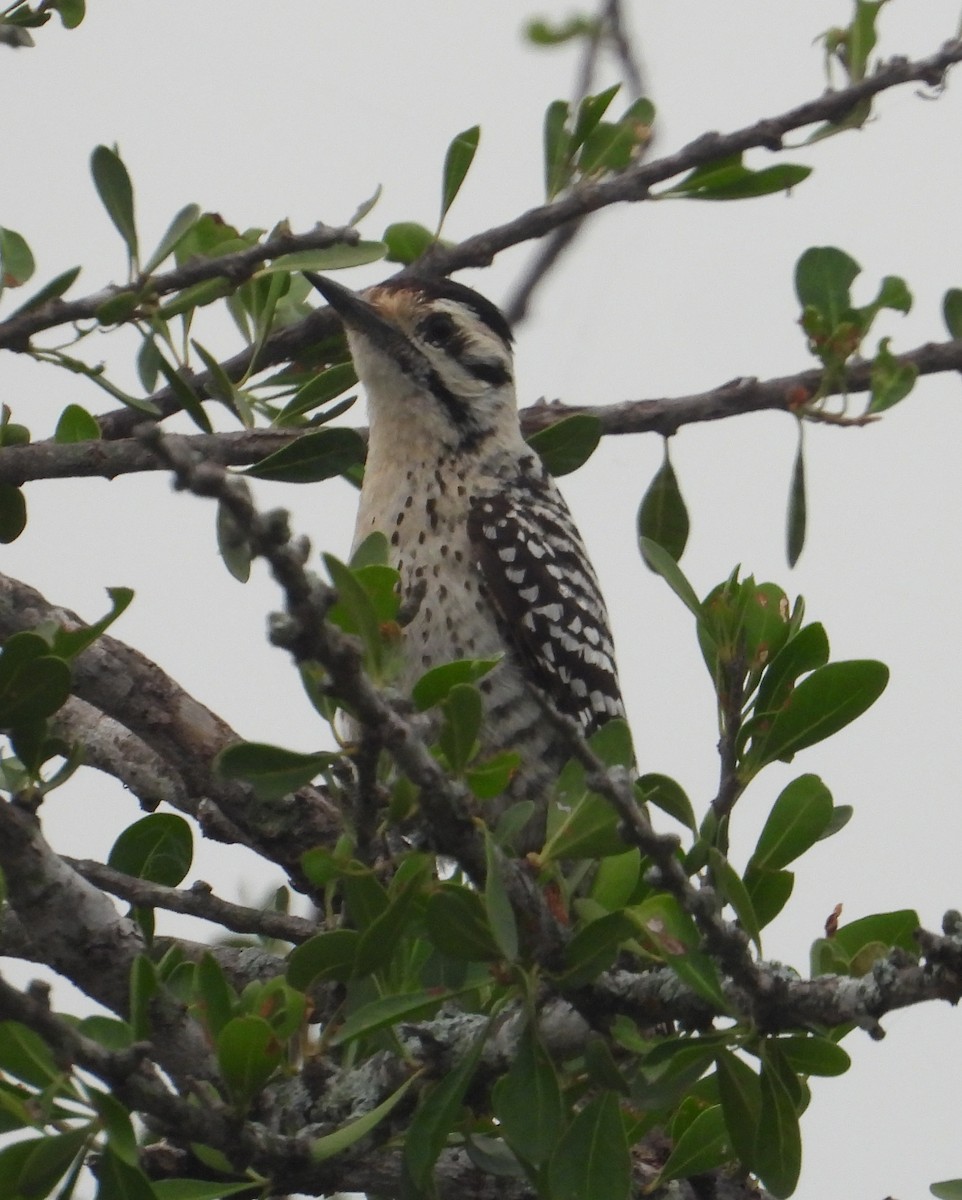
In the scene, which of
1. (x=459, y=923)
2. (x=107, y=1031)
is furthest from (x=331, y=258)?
(x=107, y=1031)

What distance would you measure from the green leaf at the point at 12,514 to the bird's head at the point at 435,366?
72.9 inches

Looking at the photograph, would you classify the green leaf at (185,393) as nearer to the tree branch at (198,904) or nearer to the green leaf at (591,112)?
the tree branch at (198,904)

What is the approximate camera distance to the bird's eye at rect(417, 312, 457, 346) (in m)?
5.63

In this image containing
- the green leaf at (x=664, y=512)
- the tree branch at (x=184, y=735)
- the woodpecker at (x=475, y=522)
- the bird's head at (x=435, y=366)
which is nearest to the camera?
the tree branch at (x=184, y=735)

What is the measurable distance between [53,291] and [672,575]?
128 centimetres

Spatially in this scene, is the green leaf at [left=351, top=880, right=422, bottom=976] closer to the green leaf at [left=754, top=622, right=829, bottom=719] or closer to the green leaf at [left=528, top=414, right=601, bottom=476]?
the green leaf at [left=754, top=622, right=829, bottom=719]

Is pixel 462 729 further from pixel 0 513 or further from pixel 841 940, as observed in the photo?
pixel 0 513

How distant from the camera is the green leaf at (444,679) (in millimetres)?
2555

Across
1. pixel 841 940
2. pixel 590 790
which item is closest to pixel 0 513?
pixel 590 790

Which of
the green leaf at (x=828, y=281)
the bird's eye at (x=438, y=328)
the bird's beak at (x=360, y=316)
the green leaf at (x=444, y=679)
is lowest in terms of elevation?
the green leaf at (x=444, y=679)

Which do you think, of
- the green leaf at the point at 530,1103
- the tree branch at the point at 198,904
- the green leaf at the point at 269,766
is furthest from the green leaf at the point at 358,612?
the tree branch at the point at 198,904

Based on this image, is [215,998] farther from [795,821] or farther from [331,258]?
[331,258]

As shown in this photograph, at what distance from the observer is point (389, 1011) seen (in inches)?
99.7

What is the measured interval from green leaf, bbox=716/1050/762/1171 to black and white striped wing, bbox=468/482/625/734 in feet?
7.49
